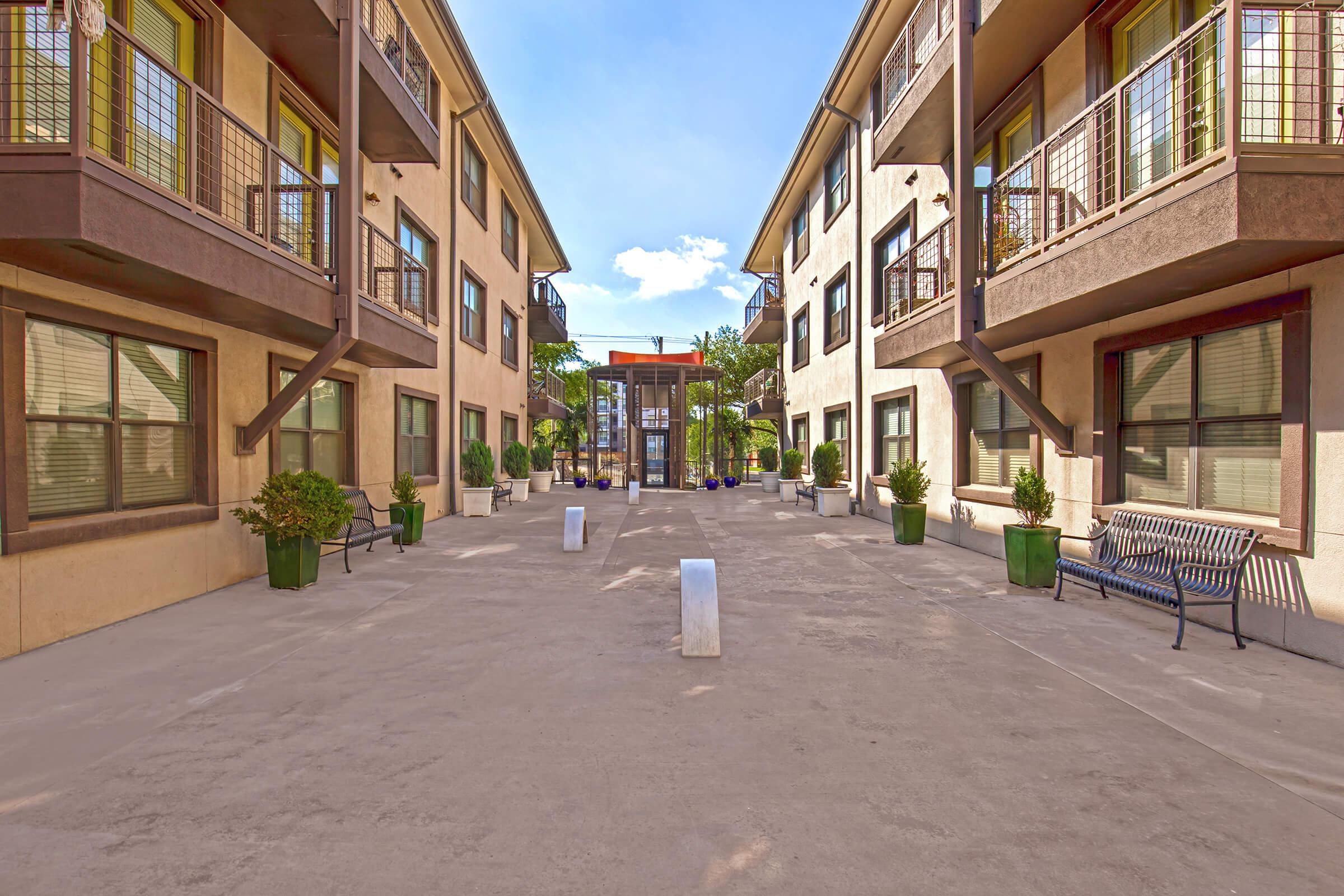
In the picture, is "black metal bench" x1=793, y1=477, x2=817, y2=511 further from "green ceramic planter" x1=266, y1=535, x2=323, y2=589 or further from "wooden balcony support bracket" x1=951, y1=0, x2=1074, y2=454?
"green ceramic planter" x1=266, y1=535, x2=323, y2=589

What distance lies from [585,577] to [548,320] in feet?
64.5

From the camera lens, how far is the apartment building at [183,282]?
5.08m

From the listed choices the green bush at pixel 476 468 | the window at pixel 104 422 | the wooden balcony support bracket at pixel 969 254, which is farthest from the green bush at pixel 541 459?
the wooden balcony support bracket at pixel 969 254

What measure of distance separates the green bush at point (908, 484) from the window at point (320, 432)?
9.57m

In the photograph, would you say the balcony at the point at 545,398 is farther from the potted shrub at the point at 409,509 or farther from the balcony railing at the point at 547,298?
the potted shrub at the point at 409,509

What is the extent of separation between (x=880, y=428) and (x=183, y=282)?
13.6m

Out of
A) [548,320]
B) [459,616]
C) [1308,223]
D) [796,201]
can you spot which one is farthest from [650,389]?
[1308,223]

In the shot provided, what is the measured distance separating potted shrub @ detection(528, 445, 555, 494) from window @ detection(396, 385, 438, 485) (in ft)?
31.5

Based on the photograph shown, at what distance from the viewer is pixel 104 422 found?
20.4 feet

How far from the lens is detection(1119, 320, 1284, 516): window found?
5.82m

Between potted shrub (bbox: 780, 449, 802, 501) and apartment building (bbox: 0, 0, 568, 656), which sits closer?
apartment building (bbox: 0, 0, 568, 656)

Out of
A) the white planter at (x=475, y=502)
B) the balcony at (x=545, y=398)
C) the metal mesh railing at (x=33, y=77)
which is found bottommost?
the white planter at (x=475, y=502)

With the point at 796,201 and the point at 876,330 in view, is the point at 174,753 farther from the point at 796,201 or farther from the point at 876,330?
the point at 796,201

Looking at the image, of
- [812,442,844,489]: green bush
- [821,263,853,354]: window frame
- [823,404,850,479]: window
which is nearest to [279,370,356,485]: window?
[812,442,844,489]: green bush
